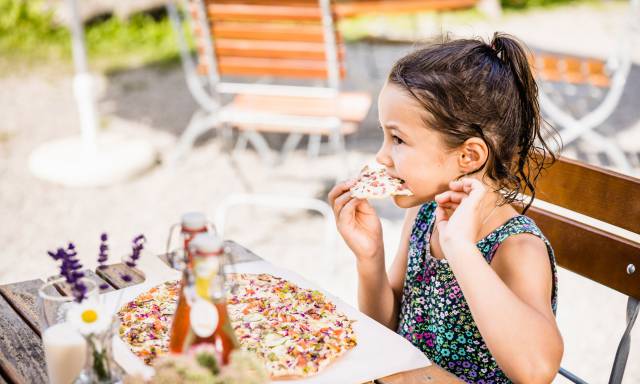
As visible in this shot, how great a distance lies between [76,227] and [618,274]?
125 inches

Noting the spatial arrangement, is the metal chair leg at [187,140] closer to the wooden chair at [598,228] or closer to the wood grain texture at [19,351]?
the wooden chair at [598,228]

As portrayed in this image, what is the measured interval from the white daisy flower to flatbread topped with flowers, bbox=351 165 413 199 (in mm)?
769

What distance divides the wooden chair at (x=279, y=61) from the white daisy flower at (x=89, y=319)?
2664 mm

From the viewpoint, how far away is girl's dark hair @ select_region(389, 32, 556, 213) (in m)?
1.62

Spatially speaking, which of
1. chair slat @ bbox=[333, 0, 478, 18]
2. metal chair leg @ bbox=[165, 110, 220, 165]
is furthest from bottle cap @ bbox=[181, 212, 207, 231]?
chair slat @ bbox=[333, 0, 478, 18]

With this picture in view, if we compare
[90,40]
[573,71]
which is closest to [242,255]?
[573,71]

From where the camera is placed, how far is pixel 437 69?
1639 millimetres

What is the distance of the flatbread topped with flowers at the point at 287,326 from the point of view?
4.31ft

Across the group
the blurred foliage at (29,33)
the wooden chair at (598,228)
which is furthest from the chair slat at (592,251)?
the blurred foliage at (29,33)

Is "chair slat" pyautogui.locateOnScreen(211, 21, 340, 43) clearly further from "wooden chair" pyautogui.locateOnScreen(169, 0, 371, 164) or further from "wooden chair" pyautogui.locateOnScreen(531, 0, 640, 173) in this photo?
"wooden chair" pyautogui.locateOnScreen(531, 0, 640, 173)

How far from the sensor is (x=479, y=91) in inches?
63.9

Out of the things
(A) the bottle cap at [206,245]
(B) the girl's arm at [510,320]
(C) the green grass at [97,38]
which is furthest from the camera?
(C) the green grass at [97,38]

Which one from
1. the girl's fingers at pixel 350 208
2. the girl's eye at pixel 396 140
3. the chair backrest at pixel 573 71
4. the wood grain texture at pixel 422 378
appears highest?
the girl's eye at pixel 396 140

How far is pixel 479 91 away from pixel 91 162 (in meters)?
3.67
